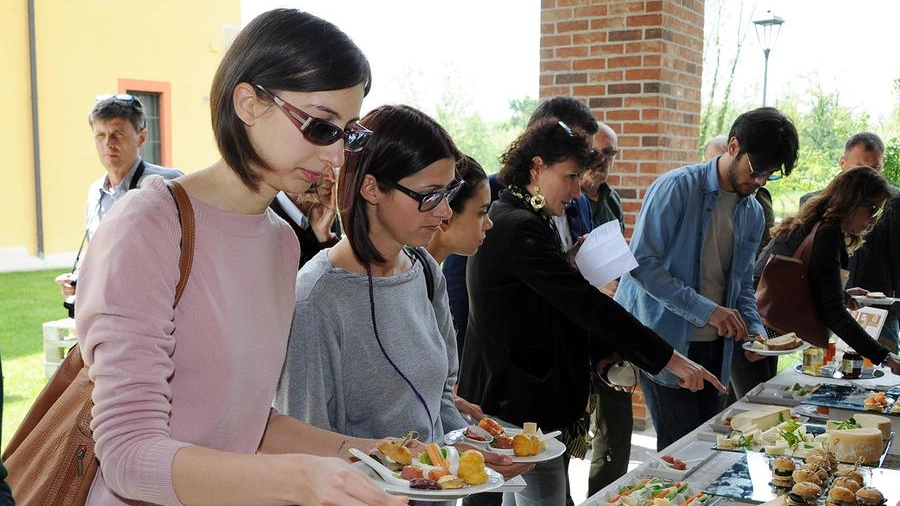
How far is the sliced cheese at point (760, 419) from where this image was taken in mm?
2424

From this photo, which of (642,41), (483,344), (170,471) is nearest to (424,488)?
(170,471)

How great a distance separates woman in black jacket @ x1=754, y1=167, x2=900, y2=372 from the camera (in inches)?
128

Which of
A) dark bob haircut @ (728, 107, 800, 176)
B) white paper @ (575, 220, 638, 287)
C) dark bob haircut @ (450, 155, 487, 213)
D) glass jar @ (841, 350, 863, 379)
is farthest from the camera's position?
glass jar @ (841, 350, 863, 379)

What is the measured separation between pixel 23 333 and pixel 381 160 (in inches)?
298

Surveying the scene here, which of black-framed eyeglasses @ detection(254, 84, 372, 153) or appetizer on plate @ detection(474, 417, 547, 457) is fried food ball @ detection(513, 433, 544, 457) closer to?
appetizer on plate @ detection(474, 417, 547, 457)

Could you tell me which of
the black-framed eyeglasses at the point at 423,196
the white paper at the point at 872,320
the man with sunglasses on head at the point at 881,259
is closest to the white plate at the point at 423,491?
the black-framed eyeglasses at the point at 423,196

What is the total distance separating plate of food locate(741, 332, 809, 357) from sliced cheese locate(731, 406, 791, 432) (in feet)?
1.86

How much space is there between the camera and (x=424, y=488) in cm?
154

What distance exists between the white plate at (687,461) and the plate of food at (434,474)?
60cm

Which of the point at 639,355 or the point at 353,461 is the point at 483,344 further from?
the point at 353,461

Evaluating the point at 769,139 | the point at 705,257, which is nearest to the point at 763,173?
the point at 769,139

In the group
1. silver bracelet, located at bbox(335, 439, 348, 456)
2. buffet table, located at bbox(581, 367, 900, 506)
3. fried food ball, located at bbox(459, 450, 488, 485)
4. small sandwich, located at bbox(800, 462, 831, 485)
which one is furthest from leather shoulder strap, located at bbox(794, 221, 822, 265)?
silver bracelet, located at bbox(335, 439, 348, 456)

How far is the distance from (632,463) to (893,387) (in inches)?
61.5

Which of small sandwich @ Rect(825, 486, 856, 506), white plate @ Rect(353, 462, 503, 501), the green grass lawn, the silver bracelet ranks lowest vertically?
the green grass lawn
